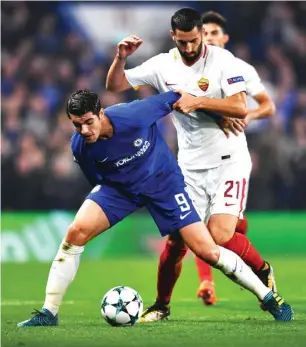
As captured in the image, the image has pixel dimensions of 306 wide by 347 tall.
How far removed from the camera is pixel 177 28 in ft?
24.6

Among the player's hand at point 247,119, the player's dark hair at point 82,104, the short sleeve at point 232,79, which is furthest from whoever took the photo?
the player's hand at point 247,119

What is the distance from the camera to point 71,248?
7.15 meters

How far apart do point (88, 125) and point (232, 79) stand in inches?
55.6

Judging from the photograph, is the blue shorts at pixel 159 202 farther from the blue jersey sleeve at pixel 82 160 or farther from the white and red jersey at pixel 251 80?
the white and red jersey at pixel 251 80

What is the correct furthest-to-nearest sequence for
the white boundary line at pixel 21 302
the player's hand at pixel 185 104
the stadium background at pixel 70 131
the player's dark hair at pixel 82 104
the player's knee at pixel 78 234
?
the stadium background at pixel 70 131, the white boundary line at pixel 21 302, the player's hand at pixel 185 104, the player's knee at pixel 78 234, the player's dark hair at pixel 82 104

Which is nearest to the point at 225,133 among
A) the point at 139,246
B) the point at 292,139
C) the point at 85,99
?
the point at 85,99

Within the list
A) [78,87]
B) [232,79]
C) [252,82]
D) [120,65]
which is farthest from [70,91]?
[232,79]

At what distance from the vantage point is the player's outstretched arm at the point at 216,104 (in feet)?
23.9

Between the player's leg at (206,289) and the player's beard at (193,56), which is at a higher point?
the player's beard at (193,56)

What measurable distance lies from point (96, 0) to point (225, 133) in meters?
10.7

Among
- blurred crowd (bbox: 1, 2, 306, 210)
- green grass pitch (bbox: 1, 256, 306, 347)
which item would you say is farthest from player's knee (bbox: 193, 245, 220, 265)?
blurred crowd (bbox: 1, 2, 306, 210)

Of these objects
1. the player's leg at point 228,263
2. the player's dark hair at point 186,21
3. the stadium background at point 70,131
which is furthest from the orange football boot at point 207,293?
the player's dark hair at point 186,21

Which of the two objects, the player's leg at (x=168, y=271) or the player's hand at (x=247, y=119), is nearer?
the player's leg at (x=168, y=271)

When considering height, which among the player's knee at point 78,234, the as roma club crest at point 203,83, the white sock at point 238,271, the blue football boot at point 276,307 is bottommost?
the blue football boot at point 276,307
